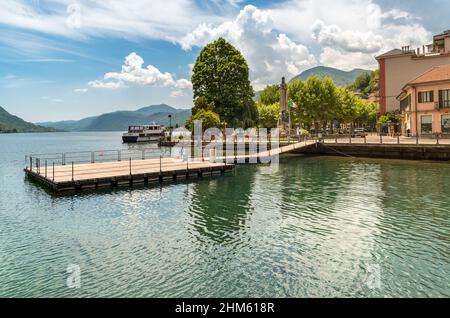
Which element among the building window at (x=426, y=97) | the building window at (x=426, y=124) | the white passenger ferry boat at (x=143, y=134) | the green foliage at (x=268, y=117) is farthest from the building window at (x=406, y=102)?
the white passenger ferry boat at (x=143, y=134)

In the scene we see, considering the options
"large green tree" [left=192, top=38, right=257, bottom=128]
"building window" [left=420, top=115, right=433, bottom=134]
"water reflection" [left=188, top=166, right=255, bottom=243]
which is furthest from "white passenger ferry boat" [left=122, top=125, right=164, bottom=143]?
"water reflection" [left=188, top=166, right=255, bottom=243]

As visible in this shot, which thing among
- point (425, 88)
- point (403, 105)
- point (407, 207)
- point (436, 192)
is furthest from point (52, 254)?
point (403, 105)

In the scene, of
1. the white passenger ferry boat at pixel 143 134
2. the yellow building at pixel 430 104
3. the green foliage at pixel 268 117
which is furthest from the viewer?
the white passenger ferry boat at pixel 143 134

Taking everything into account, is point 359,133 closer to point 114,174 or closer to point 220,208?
point 114,174

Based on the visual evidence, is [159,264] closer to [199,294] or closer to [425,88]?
[199,294]

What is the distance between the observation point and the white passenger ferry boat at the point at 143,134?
114 meters

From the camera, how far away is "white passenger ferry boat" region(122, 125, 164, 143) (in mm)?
113688

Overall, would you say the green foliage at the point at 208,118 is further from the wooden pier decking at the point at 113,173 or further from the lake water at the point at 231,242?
the lake water at the point at 231,242

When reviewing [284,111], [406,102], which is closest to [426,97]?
[406,102]

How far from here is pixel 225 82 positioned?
241 feet

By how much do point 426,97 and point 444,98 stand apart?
8.18 feet

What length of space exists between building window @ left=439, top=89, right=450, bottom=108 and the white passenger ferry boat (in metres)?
77.6

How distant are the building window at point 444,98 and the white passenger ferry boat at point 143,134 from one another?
77595 millimetres

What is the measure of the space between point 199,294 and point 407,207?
1492 cm
